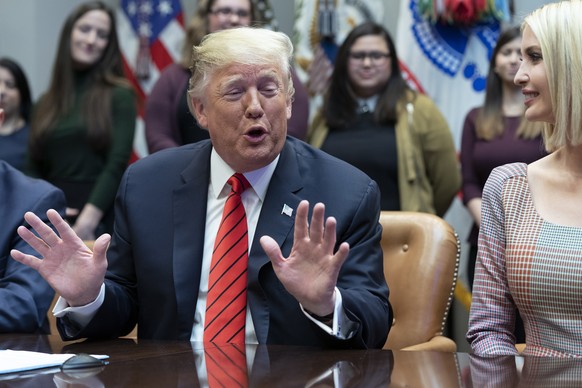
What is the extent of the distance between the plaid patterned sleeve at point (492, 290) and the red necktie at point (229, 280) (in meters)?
0.55

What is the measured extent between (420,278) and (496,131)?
168 cm

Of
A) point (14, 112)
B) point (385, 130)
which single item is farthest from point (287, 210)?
point (14, 112)

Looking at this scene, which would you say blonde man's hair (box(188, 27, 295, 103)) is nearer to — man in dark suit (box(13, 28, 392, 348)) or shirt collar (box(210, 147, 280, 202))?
man in dark suit (box(13, 28, 392, 348))

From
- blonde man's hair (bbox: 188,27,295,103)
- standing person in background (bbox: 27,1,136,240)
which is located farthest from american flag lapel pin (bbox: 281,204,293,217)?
standing person in background (bbox: 27,1,136,240)

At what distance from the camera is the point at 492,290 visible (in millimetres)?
2379

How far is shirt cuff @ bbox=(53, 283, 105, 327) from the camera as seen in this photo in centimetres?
221

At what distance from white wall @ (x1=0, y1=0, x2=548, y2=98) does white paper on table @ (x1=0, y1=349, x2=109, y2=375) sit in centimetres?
421

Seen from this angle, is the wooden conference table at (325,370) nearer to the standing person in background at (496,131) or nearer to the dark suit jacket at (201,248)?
the dark suit jacket at (201,248)

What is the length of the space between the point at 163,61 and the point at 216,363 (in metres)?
4.15

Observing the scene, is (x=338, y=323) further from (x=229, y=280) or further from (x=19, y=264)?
Result: (x=19, y=264)

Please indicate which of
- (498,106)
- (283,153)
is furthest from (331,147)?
(283,153)

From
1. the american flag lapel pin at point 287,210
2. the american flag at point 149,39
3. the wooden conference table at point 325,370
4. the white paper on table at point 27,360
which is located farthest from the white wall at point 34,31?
the white paper on table at point 27,360

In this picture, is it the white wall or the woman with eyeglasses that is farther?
the white wall

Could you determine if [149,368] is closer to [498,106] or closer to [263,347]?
[263,347]
